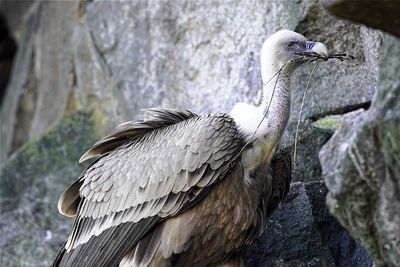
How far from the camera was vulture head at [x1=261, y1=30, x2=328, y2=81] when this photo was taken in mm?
6266

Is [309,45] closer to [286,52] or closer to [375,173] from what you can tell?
[286,52]

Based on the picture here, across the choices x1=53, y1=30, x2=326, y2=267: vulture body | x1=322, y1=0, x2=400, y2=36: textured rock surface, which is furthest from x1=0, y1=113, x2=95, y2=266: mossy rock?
x1=322, y1=0, x2=400, y2=36: textured rock surface

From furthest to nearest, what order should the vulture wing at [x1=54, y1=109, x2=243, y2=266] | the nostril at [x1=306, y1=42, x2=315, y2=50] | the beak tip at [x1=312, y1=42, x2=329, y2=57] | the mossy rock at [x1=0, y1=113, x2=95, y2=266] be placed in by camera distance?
the mossy rock at [x1=0, y1=113, x2=95, y2=266] < the nostril at [x1=306, y1=42, x2=315, y2=50] < the beak tip at [x1=312, y1=42, x2=329, y2=57] < the vulture wing at [x1=54, y1=109, x2=243, y2=266]

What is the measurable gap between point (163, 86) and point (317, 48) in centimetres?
297

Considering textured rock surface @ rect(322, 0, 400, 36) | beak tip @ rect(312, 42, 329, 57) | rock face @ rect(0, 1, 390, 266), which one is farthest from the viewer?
rock face @ rect(0, 1, 390, 266)

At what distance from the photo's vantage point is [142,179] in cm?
621

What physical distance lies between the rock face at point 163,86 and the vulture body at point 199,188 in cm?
61

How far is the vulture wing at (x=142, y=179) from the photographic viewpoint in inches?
235

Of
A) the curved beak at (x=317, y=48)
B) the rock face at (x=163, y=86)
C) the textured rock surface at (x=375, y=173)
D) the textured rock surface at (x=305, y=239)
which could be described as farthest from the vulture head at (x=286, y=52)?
the textured rock surface at (x=375, y=173)

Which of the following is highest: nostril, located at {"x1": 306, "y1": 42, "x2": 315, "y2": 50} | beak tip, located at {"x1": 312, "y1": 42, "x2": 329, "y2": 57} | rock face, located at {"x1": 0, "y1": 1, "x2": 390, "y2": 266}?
nostril, located at {"x1": 306, "y1": 42, "x2": 315, "y2": 50}

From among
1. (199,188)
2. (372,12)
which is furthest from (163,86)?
(372,12)

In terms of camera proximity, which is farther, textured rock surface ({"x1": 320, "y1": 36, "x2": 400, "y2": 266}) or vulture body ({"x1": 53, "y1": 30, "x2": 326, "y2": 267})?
vulture body ({"x1": 53, "y1": 30, "x2": 326, "y2": 267})

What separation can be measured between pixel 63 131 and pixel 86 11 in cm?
125

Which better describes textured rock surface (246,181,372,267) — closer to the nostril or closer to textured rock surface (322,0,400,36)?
the nostril
